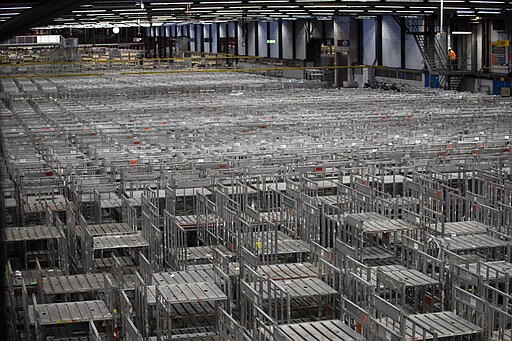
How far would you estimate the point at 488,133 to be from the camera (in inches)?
948

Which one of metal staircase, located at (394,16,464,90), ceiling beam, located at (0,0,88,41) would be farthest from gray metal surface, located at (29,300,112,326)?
metal staircase, located at (394,16,464,90)

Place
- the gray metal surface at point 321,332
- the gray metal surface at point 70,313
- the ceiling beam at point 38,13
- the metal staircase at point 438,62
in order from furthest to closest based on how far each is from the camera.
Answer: the metal staircase at point 438,62
the gray metal surface at point 70,313
the gray metal surface at point 321,332
the ceiling beam at point 38,13

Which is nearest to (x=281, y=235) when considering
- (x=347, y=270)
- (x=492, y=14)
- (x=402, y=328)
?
(x=347, y=270)

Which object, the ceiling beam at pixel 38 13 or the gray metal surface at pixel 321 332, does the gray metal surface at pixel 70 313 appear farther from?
the ceiling beam at pixel 38 13

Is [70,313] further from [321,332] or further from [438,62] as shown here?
[438,62]

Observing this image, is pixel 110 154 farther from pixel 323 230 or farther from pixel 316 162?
pixel 323 230

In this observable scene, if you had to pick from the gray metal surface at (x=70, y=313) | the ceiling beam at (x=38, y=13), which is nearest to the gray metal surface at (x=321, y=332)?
the gray metal surface at (x=70, y=313)

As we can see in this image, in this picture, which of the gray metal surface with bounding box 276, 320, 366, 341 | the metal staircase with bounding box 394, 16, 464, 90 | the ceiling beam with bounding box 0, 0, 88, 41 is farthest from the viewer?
the metal staircase with bounding box 394, 16, 464, 90

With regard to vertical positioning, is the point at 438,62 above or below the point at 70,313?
above

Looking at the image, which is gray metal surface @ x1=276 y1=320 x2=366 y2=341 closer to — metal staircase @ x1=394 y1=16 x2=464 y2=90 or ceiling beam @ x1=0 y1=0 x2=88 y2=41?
ceiling beam @ x1=0 y1=0 x2=88 y2=41

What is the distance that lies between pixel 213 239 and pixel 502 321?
661 centimetres

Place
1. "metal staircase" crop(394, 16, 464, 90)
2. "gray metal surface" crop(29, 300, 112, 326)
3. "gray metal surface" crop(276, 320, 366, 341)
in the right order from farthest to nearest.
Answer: "metal staircase" crop(394, 16, 464, 90) → "gray metal surface" crop(29, 300, 112, 326) → "gray metal surface" crop(276, 320, 366, 341)

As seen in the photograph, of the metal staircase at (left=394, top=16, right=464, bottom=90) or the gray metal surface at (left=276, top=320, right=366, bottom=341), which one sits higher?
the metal staircase at (left=394, top=16, right=464, bottom=90)

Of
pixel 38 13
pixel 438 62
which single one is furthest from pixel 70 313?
pixel 438 62
